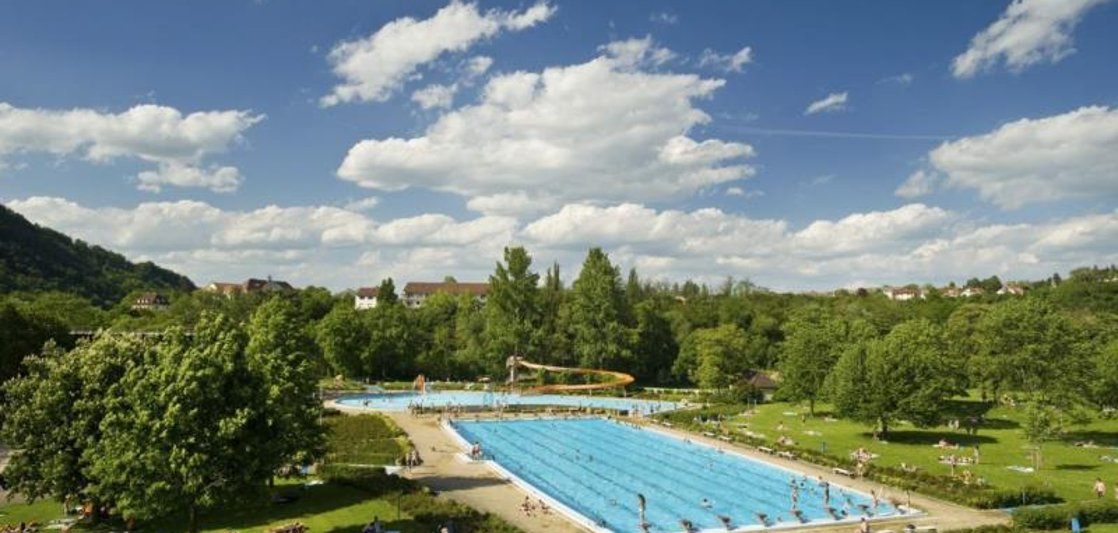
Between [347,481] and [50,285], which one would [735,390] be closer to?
[347,481]

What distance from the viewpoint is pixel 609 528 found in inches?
1202

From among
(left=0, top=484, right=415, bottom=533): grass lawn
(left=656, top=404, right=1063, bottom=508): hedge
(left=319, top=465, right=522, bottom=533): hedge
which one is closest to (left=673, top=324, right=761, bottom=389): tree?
(left=656, top=404, right=1063, bottom=508): hedge

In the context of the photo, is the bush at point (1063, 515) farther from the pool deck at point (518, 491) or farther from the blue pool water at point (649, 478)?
the blue pool water at point (649, 478)

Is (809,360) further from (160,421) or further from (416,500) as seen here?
(160,421)

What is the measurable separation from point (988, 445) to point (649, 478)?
2345cm

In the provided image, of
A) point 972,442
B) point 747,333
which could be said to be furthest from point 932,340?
point 747,333

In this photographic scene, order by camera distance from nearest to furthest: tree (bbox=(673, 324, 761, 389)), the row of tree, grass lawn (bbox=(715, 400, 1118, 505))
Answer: the row of tree
grass lawn (bbox=(715, 400, 1118, 505))
tree (bbox=(673, 324, 761, 389))

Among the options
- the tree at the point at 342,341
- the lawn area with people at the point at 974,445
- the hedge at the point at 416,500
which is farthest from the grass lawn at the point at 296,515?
the tree at the point at 342,341

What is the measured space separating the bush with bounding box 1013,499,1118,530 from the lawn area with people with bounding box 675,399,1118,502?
3.36 meters

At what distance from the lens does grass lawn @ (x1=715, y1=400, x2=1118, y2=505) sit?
3744 centimetres

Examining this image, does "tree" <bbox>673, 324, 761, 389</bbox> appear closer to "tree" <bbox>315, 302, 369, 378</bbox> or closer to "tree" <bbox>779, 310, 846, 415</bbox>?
"tree" <bbox>779, 310, 846, 415</bbox>

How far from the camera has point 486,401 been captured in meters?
74.6

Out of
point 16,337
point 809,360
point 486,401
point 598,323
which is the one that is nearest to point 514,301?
point 598,323

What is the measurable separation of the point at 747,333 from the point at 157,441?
86.7 m
